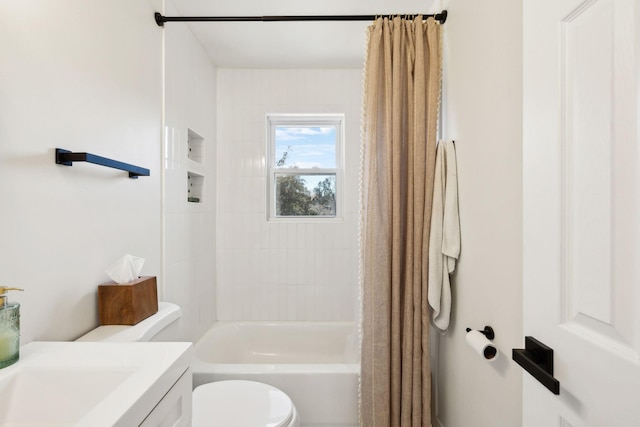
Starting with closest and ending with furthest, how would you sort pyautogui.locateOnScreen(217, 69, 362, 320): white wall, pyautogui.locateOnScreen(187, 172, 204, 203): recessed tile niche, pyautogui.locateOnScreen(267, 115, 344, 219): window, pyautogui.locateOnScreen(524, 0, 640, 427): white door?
pyautogui.locateOnScreen(524, 0, 640, 427): white door < pyautogui.locateOnScreen(187, 172, 204, 203): recessed tile niche < pyautogui.locateOnScreen(217, 69, 362, 320): white wall < pyautogui.locateOnScreen(267, 115, 344, 219): window

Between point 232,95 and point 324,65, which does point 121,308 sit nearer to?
point 232,95

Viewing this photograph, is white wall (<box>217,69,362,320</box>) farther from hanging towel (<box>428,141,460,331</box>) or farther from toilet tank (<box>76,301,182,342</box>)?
toilet tank (<box>76,301,182,342</box>)

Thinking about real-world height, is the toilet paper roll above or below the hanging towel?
below

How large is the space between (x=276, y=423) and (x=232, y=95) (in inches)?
90.7

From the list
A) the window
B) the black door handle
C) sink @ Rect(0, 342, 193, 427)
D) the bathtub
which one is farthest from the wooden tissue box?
the window

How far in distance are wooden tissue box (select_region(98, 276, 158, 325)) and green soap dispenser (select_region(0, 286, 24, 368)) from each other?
407 millimetres

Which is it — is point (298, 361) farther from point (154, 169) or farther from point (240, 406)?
point (154, 169)

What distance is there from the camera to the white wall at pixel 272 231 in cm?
268

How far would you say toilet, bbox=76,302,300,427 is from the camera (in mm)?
1099

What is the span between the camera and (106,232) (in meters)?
1.24

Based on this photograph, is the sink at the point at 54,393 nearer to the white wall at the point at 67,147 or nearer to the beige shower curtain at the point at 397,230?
the white wall at the point at 67,147

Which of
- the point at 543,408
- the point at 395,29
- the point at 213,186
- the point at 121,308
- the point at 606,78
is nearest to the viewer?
the point at 606,78

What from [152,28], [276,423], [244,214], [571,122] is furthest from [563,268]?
[244,214]

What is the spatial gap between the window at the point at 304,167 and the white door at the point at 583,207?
6.91 feet
